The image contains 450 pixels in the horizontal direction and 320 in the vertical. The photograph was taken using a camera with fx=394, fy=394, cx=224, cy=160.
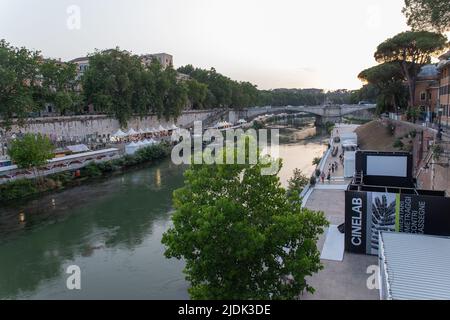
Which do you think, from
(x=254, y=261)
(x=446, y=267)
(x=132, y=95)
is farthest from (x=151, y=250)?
(x=132, y=95)

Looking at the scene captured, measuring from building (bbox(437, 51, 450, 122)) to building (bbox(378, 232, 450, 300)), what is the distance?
82.5 ft

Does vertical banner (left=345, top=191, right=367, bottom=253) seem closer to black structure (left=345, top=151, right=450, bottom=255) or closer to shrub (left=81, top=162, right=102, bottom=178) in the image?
black structure (left=345, top=151, right=450, bottom=255)

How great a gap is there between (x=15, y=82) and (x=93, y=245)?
72.6 feet

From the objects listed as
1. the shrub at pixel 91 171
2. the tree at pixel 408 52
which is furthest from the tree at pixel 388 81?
the shrub at pixel 91 171

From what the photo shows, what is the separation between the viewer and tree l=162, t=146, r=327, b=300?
366 inches

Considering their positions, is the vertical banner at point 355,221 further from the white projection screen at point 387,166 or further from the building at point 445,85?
the building at point 445,85

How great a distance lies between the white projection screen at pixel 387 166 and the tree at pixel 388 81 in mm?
27153

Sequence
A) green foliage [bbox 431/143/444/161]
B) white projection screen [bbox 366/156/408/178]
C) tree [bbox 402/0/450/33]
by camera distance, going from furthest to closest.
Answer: green foliage [bbox 431/143/444/161] < white projection screen [bbox 366/156/408/178] < tree [bbox 402/0/450/33]

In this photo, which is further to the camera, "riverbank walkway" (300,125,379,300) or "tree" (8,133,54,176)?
"tree" (8,133,54,176)

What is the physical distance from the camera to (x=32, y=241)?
19.7 meters

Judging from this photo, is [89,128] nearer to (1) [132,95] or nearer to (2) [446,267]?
(1) [132,95]

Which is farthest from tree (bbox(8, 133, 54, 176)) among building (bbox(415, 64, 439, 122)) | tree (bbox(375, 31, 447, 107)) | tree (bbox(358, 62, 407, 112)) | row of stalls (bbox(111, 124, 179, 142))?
A: building (bbox(415, 64, 439, 122))
